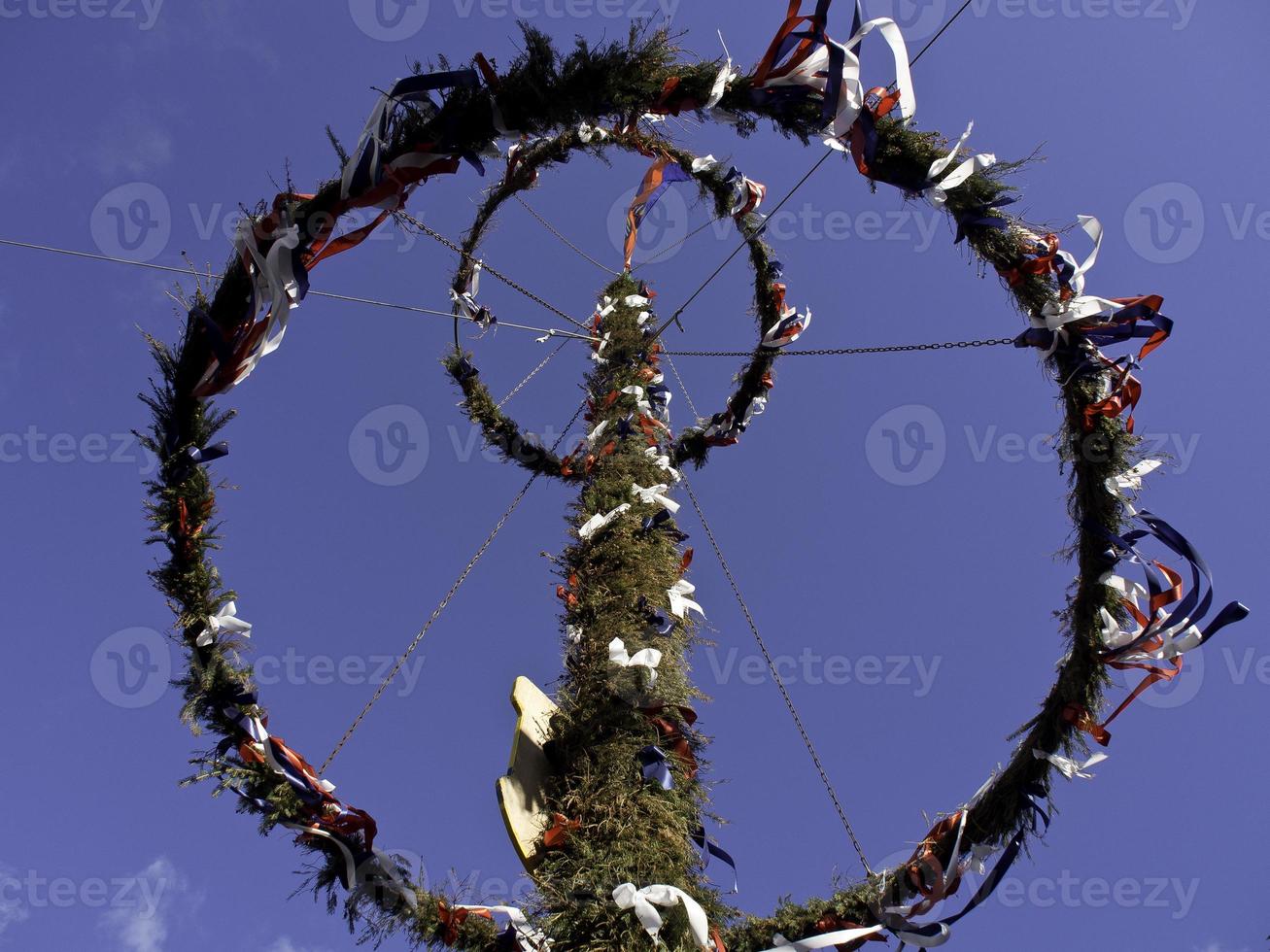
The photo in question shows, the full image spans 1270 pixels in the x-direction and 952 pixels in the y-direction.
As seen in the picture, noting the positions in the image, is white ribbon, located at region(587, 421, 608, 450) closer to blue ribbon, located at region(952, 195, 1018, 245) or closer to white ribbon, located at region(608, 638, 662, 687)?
white ribbon, located at region(608, 638, 662, 687)

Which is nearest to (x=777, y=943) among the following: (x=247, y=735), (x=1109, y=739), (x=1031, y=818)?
(x=1031, y=818)

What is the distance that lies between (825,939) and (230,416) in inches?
107

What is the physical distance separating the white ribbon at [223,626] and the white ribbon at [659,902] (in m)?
1.57

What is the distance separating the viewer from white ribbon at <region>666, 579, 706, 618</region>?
3951 mm

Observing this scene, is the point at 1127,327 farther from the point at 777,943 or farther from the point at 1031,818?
the point at 777,943

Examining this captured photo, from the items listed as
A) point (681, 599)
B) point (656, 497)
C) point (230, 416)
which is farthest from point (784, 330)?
point (230, 416)

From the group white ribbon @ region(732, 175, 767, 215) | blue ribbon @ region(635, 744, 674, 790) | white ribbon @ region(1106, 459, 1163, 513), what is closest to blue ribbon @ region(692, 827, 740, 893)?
blue ribbon @ region(635, 744, 674, 790)

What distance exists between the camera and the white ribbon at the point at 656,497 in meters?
4.49

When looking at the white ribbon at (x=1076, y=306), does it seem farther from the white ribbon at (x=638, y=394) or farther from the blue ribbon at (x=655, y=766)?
the white ribbon at (x=638, y=394)

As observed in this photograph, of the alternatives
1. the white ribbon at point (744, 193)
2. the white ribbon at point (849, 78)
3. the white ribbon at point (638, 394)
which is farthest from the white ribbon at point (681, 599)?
the white ribbon at point (744, 193)

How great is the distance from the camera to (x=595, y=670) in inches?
142

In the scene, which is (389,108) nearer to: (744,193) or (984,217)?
(984,217)

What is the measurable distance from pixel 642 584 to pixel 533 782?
3.15 ft

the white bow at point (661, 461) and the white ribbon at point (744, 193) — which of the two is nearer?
the white bow at point (661, 461)
